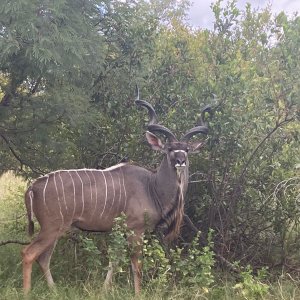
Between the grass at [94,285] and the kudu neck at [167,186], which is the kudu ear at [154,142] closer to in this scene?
the kudu neck at [167,186]

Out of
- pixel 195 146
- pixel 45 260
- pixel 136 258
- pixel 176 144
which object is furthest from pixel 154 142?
pixel 45 260

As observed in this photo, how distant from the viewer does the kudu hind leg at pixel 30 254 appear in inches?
146

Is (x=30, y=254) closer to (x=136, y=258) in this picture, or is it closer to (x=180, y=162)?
(x=136, y=258)

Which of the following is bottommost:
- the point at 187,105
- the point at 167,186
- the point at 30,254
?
the point at 30,254

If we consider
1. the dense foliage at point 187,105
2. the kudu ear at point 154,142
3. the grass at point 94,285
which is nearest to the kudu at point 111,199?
the kudu ear at point 154,142

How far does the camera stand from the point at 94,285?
3836 millimetres

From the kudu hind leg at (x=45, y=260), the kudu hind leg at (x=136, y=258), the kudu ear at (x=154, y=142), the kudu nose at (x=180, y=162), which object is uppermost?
the kudu ear at (x=154, y=142)

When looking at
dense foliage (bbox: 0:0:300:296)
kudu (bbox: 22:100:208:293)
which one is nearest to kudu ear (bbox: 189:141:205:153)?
kudu (bbox: 22:100:208:293)

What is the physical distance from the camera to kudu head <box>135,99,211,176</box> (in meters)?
Answer: 3.99

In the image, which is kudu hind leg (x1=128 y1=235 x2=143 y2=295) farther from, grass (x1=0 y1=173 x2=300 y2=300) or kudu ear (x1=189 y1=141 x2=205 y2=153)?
kudu ear (x1=189 y1=141 x2=205 y2=153)

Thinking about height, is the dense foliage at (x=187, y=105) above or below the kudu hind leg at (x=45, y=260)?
above

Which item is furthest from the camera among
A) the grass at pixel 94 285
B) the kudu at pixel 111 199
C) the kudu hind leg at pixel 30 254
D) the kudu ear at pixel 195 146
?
the kudu ear at pixel 195 146

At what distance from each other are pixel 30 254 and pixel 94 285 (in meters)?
0.54

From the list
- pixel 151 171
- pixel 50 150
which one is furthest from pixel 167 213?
pixel 50 150
